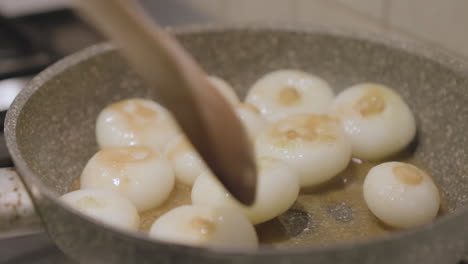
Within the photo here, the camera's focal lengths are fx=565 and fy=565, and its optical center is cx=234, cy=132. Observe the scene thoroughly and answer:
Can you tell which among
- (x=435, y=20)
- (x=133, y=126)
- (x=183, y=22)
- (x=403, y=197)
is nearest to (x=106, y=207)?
(x=133, y=126)

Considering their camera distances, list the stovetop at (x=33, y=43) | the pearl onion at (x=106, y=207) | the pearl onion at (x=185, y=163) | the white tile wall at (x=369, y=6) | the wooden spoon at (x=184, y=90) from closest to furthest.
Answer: the wooden spoon at (x=184, y=90), the pearl onion at (x=106, y=207), the pearl onion at (x=185, y=163), the white tile wall at (x=369, y=6), the stovetop at (x=33, y=43)

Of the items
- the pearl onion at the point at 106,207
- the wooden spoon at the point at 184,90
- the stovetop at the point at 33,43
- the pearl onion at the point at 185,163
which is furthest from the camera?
the stovetop at the point at 33,43

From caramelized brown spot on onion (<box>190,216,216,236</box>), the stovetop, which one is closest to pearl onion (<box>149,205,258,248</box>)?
caramelized brown spot on onion (<box>190,216,216,236</box>)

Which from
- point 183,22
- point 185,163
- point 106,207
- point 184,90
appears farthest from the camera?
point 183,22

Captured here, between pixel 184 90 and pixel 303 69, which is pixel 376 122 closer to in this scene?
pixel 303 69

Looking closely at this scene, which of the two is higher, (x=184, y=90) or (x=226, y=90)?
(x=184, y=90)

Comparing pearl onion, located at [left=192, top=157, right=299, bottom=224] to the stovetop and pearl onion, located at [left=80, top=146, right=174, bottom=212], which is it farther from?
the stovetop

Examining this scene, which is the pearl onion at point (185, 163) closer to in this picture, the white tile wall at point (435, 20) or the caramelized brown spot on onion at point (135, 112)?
the caramelized brown spot on onion at point (135, 112)

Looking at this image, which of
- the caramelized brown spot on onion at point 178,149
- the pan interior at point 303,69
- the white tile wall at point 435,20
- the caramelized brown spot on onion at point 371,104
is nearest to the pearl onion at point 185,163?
the caramelized brown spot on onion at point 178,149
